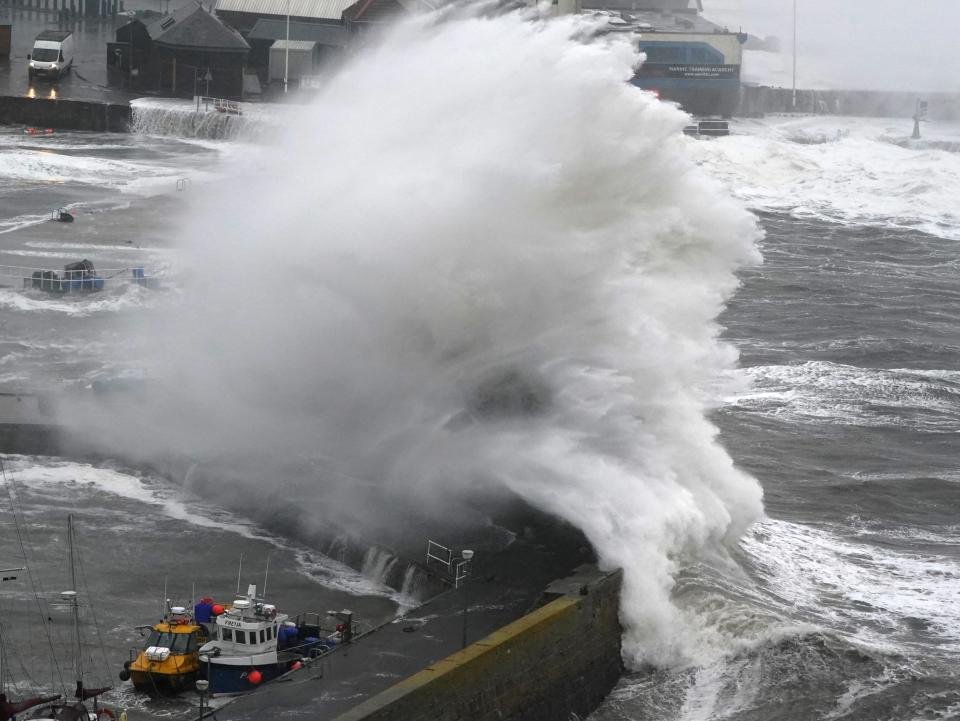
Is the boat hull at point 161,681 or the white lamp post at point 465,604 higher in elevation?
the white lamp post at point 465,604

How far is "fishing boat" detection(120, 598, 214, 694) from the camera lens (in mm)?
19891

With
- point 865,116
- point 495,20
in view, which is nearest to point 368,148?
point 495,20

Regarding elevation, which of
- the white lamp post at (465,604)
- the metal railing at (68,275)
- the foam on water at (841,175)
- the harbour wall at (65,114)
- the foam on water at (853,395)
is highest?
the harbour wall at (65,114)

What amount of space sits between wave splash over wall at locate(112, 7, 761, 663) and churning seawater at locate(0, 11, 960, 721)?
0.05m

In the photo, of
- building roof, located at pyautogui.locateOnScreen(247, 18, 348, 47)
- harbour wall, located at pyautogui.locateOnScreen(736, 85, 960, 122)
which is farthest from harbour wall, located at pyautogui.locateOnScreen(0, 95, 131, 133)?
harbour wall, located at pyautogui.locateOnScreen(736, 85, 960, 122)

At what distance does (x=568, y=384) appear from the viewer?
25422 millimetres

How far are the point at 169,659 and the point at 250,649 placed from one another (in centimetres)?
95

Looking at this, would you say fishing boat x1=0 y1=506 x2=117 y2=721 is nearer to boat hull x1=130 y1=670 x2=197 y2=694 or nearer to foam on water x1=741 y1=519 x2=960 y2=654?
boat hull x1=130 y1=670 x2=197 y2=694

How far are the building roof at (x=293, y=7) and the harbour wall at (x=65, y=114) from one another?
39.6 feet

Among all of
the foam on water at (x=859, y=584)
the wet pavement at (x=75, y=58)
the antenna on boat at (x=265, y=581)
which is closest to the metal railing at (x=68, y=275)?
the antenna on boat at (x=265, y=581)

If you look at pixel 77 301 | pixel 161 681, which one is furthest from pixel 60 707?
pixel 77 301

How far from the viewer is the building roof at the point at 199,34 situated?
71.4m

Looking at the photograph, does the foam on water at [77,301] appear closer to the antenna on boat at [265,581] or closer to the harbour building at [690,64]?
the antenna on boat at [265,581]

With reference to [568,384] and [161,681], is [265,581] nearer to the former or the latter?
[161,681]
